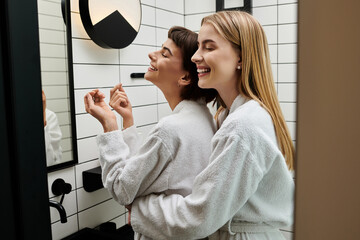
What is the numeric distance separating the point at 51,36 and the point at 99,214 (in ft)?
2.83

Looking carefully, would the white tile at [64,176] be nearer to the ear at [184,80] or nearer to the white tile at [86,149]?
the white tile at [86,149]

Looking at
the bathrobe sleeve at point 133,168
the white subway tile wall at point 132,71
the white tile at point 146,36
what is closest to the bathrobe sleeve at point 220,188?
the bathrobe sleeve at point 133,168

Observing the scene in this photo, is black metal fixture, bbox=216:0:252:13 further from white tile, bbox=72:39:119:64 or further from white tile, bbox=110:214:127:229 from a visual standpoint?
white tile, bbox=110:214:127:229

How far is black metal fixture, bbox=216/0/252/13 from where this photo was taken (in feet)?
6.31

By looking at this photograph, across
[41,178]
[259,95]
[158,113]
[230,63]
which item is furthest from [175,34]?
[158,113]

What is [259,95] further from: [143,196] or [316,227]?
[316,227]

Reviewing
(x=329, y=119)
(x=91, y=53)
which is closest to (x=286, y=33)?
(x=91, y=53)

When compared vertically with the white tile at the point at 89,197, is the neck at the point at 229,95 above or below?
above

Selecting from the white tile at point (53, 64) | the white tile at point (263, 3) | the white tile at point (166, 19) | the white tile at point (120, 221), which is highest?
the white tile at point (263, 3)

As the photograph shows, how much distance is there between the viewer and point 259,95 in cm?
91

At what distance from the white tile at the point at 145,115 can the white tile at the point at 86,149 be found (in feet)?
0.98

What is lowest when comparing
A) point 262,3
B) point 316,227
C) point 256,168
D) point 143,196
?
point 143,196

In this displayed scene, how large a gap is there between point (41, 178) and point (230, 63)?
59cm

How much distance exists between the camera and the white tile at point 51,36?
3.84 ft
